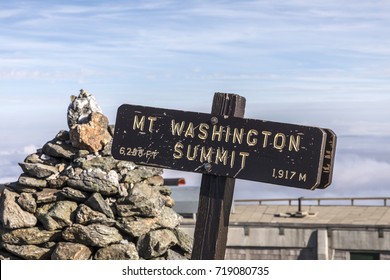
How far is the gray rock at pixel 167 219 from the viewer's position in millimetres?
17500

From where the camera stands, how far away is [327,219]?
1346 inches

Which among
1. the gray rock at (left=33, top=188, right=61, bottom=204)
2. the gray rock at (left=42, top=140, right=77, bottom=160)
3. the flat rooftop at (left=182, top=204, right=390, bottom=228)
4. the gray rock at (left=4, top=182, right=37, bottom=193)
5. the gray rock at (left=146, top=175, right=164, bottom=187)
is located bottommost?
the gray rock at (left=33, top=188, right=61, bottom=204)

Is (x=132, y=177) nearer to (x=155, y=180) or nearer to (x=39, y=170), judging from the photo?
(x=155, y=180)

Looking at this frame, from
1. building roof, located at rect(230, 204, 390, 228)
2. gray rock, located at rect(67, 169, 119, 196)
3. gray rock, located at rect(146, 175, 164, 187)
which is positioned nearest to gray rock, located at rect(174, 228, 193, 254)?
gray rock, located at rect(146, 175, 164, 187)

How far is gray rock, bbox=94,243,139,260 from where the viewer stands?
16625 millimetres

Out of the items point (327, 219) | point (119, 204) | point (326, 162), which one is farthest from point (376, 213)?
point (326, 162)

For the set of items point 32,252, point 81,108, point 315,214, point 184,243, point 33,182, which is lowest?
point 32,252

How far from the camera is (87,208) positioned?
55.7ft

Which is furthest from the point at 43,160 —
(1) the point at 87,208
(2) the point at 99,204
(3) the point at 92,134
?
(2) the point at 99,204

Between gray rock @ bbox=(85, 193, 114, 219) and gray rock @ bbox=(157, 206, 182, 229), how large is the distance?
123 cm

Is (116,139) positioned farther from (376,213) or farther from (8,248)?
(376,213)

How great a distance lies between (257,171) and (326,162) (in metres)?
0.88

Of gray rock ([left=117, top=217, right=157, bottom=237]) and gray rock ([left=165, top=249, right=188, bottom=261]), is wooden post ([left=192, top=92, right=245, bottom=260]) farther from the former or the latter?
gray rock ([left=165, top=249, right=188, bottom=261])

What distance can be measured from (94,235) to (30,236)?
1680 mm
